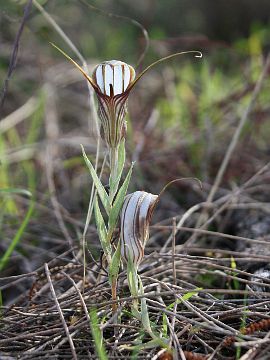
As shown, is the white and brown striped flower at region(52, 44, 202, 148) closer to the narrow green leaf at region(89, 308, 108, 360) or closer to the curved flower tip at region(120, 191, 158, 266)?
the curved flower tip at region(120, 191, 158, 266)

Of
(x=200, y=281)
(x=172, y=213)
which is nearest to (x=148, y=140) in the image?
(x=172, y=213)

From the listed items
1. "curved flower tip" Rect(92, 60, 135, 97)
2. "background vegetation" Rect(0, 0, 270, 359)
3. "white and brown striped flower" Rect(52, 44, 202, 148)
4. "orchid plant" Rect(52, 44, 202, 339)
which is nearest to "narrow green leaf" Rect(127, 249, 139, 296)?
"orchid plant" Rect(52, 44, 202, 339)

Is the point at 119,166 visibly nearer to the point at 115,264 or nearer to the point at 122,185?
the point at 122,185

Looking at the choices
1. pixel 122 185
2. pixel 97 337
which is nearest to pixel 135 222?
pixel 122 185

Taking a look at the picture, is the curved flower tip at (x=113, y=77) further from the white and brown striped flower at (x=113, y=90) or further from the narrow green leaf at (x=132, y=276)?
the narrow green leaf at (x=132, y=276)

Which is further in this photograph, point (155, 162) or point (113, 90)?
point (155, 162)

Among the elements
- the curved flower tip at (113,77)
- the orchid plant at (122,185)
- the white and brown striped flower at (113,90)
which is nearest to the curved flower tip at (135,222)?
the orchid plant at (122,185)
